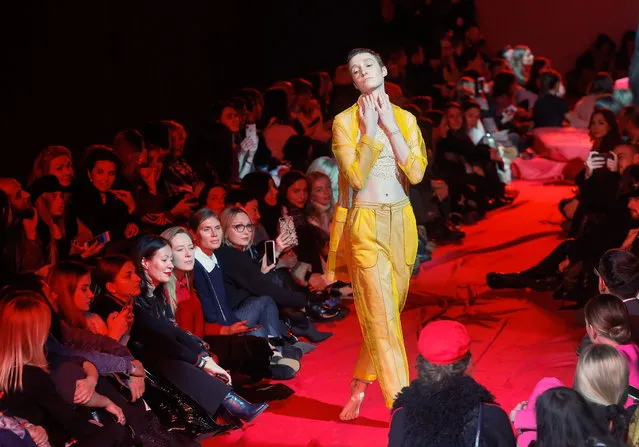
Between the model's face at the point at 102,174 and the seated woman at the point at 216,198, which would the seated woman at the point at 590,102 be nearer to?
the seated woman at the point at 216,198

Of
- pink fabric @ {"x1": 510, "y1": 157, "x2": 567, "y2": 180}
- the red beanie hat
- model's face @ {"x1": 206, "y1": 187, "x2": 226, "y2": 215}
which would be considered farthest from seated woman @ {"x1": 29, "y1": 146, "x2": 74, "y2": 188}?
pink fabric @ {"x1": 510, "y1": 157, "x2": 567, "y2": 180}

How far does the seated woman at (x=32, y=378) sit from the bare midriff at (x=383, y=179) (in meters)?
1.50

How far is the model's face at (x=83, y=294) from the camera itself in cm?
474

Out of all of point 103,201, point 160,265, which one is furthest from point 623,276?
point 103,201

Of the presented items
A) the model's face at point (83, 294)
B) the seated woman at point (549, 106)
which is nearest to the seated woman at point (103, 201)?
the model's face at point (83, 294)

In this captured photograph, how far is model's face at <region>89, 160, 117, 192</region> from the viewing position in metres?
6.41

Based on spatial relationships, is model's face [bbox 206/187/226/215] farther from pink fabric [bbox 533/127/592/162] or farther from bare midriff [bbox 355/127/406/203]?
pink fabric [bbox 533/127/592/162]

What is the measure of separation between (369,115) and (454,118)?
524cm

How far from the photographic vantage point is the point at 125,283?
4.93 m

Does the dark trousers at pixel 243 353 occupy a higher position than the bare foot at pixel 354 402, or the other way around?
the dark trousers at pixel 243 353

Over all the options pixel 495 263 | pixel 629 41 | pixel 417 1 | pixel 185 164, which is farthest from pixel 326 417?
pixel 629 41

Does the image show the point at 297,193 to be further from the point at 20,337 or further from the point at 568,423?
the point at 568,423

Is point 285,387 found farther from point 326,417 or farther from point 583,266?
point 583,266

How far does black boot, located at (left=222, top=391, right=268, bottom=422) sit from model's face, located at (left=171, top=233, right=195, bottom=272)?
70 centimetres
